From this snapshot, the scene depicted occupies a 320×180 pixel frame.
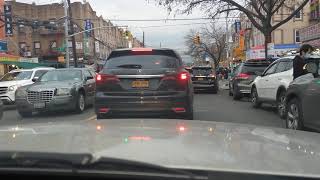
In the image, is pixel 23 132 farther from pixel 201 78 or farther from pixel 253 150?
pixel 201 78

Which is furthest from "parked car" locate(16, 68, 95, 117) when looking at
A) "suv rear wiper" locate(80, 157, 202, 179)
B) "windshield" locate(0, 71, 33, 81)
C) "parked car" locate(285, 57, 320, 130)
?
"suv rear wiper" locate(80, 157, 202, 179)

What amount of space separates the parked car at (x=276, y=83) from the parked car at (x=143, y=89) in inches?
148

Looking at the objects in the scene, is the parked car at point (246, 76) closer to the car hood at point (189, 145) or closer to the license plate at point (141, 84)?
the license plate at point (141, 84)

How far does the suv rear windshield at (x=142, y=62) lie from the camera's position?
418 inches

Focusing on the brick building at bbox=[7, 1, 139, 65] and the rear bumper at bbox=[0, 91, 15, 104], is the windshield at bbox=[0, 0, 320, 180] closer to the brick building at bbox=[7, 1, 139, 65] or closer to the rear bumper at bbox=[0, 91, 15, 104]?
the rear bumper at bbox=[0, 91, 15, 104]

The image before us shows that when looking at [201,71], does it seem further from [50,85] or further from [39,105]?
[39,105]

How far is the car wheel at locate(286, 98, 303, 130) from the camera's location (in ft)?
32.1

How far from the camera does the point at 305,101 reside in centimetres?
952

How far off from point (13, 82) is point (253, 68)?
29.4 feet

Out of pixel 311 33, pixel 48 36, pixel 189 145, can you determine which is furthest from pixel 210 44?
pixel 189 145

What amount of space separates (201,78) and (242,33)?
51805 mm

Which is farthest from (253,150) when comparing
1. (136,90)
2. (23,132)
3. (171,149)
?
(136,90)

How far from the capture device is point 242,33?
3098 inches

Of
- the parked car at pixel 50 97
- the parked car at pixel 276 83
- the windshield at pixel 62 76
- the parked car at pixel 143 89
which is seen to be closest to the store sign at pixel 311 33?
the parked car at pixel 276 83
